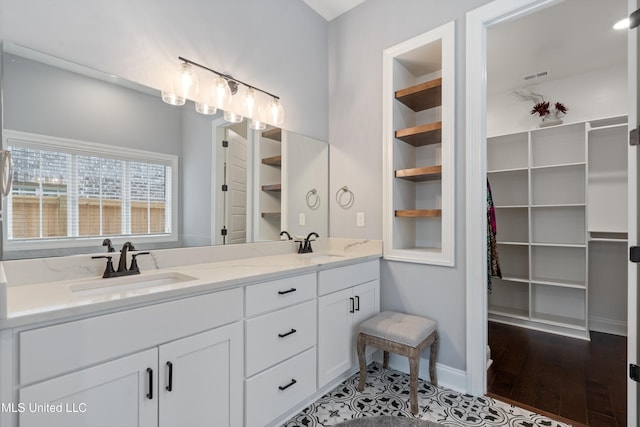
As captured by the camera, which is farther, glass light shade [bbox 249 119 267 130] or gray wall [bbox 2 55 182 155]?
glass light shade [bbox 249 119 267 130]

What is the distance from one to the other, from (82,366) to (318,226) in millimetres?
1862

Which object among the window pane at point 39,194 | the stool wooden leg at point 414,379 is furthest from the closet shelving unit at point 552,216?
the window pane at point 39,194

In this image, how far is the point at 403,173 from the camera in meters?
2.23

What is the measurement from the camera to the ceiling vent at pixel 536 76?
3.09 m

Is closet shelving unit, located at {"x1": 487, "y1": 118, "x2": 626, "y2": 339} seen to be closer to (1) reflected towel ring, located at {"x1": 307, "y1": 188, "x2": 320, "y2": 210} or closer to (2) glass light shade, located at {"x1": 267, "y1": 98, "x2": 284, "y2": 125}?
(1) reflected towel ring, located at {"x1": 307, "y1": 188, "x2": 320, "y2": 210}

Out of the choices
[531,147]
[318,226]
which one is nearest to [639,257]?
[318,226]

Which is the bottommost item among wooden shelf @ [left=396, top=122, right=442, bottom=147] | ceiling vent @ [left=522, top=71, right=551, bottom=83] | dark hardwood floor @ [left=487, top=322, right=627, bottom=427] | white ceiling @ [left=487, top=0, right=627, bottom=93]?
dark hardwood floor @ [left=487, top=322, right=627, bottom=427]

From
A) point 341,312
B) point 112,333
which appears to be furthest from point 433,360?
point 112,333

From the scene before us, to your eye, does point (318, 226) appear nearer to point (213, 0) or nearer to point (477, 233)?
point (477, 233)

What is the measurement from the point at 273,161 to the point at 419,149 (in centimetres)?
121

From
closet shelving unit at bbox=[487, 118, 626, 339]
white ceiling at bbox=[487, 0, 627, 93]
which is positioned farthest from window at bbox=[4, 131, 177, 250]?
closet shelving unit at bbox=[487, 118, 626, 339]

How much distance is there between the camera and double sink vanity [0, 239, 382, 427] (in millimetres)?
879

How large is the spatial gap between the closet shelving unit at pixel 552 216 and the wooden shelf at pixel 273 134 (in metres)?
2.53

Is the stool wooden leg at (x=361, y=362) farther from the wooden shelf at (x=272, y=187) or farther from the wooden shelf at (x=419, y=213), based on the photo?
the wooden shelf at (x=272, y=187)
